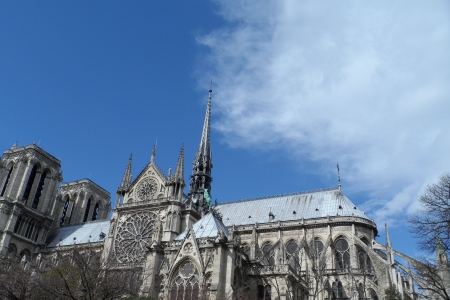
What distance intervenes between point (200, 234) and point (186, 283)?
404cm

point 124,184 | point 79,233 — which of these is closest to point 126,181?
point 124,184

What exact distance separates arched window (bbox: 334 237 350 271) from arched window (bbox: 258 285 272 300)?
45.1ft

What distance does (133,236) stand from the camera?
4209 centimetres

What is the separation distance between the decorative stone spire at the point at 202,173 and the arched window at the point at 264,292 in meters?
21.3

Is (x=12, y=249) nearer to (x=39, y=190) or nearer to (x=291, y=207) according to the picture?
(x=39, y=190)

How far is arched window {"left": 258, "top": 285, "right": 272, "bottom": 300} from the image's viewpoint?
26.5 metres

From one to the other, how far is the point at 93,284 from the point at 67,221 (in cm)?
4701

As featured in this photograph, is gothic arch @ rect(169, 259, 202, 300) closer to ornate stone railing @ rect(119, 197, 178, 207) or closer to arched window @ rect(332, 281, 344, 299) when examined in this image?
arched window @ rect(332, 281, 344, 299)

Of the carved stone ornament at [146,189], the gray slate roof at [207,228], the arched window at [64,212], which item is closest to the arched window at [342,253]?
the gray slate roof at [207,228]

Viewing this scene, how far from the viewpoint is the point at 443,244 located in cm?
1451

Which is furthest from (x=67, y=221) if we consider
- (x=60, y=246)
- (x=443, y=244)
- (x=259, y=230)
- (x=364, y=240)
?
(x=443, y=244)

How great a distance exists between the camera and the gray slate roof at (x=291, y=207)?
44.8 m

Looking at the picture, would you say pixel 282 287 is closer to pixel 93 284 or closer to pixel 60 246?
pixel 93 284

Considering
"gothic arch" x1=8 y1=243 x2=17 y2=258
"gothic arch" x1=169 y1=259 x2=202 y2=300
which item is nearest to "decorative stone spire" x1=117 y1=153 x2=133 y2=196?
"gothic arch" x1=8 y1=243 x2=17 y2=258
